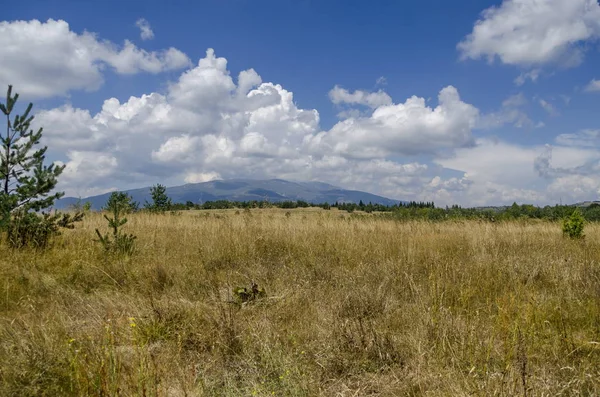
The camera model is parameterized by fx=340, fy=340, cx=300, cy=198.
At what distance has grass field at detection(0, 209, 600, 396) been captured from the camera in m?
2.70

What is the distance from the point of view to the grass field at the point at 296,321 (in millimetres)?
2701

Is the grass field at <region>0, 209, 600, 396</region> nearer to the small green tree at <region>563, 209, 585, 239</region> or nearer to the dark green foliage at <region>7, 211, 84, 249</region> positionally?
the dark green foliage at <region>7, 211, 84, 249</region>

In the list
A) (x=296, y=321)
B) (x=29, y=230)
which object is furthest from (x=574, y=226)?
(x=29, y=230)

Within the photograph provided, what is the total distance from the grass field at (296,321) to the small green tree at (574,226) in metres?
3.58

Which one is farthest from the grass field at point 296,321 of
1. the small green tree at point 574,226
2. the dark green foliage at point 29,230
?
Answer: the small green tree at point 574,226

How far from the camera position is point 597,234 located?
11.4 m

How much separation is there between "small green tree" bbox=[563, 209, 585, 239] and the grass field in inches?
141

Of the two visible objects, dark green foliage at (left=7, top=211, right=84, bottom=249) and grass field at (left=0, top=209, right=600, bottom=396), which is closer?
grass field at (left=0, top=209, right=600, bottom=396)

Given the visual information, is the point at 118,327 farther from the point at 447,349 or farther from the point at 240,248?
the point at 240,248

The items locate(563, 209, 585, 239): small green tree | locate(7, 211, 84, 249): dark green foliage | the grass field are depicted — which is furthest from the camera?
locate(563, 209, 585, 239): small green tree

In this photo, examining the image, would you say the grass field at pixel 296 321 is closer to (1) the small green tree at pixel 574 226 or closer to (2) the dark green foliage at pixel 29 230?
(2) the dark green foliage at pixel 29 230

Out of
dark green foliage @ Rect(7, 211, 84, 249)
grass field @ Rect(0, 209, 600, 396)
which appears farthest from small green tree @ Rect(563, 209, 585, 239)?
dark green foliage @ Rect(7, 211, 84, 249)

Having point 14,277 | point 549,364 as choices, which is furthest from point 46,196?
point 549,364

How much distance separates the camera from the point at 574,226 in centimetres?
1120
